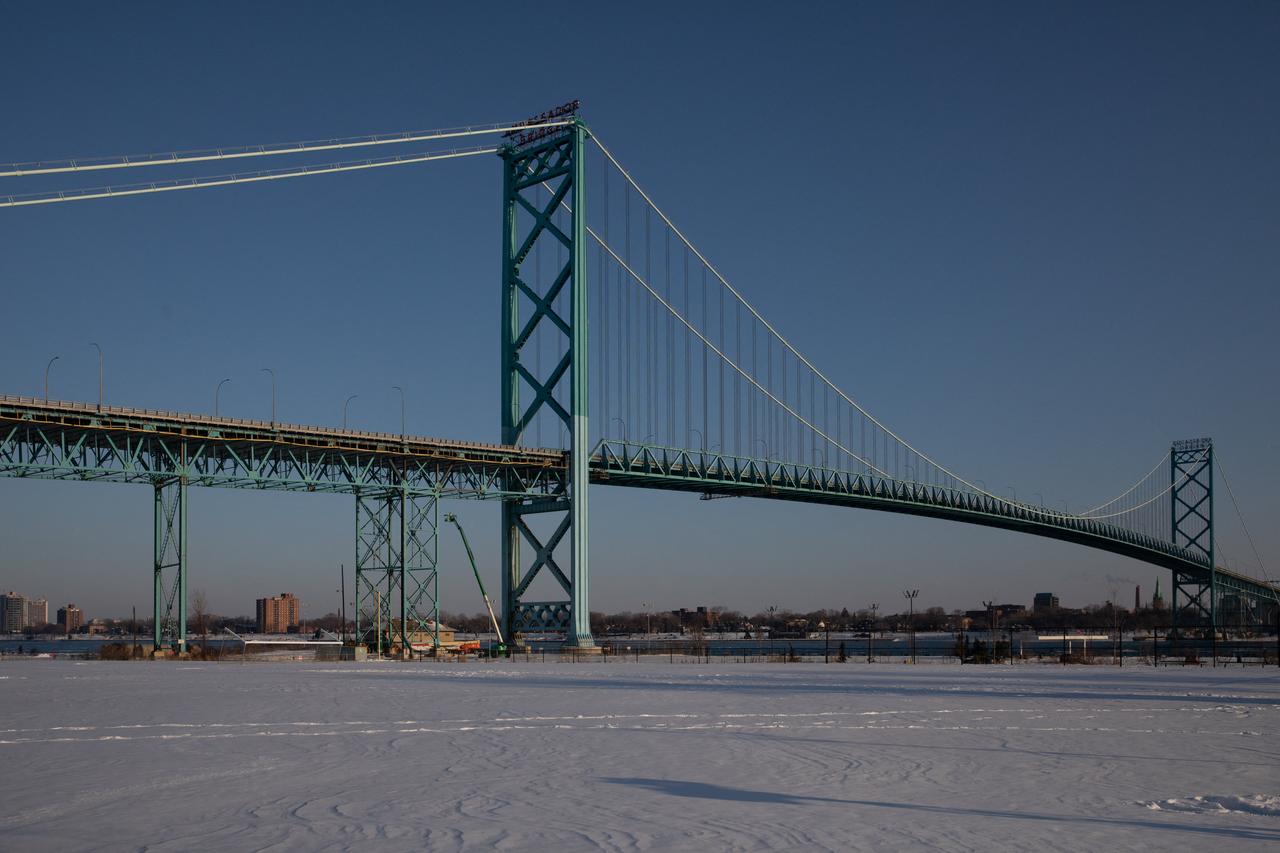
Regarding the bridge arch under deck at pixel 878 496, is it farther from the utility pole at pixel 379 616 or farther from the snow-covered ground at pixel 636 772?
the snow-covered ground at pixel 636 772

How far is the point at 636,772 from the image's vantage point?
534 inches

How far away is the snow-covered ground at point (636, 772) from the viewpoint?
33.0 feet

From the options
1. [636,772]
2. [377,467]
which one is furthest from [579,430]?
[636,772]

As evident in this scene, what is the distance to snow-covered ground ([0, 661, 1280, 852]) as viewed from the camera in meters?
10.1

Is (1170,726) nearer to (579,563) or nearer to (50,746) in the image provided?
(50,746)

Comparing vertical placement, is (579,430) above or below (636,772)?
above

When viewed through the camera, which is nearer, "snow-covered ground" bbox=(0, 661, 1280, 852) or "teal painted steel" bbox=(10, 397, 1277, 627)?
"snow-covered ground" bbox=(0, 661, 1280, 852)

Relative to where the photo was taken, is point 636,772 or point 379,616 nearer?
point 636,772

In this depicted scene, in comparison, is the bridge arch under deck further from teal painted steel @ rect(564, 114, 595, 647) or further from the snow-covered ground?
the snow-covered ground

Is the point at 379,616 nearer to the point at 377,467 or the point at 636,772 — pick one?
the point at 377,467

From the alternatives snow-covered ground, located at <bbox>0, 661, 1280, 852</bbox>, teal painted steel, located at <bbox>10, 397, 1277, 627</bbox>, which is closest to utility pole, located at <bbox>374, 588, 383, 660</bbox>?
teal painted steel, located at <bbox>10, 397, 1277, 627</bbox>

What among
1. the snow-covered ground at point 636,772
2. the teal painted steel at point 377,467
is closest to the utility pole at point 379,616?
the teal painted steel at point 377,467

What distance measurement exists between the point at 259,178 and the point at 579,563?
22454mm

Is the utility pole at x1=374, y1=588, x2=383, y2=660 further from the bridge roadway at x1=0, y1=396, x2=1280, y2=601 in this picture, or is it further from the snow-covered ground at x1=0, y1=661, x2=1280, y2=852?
the snow-covered ground at x1=0, y1=661, x2=1280, y2=852
